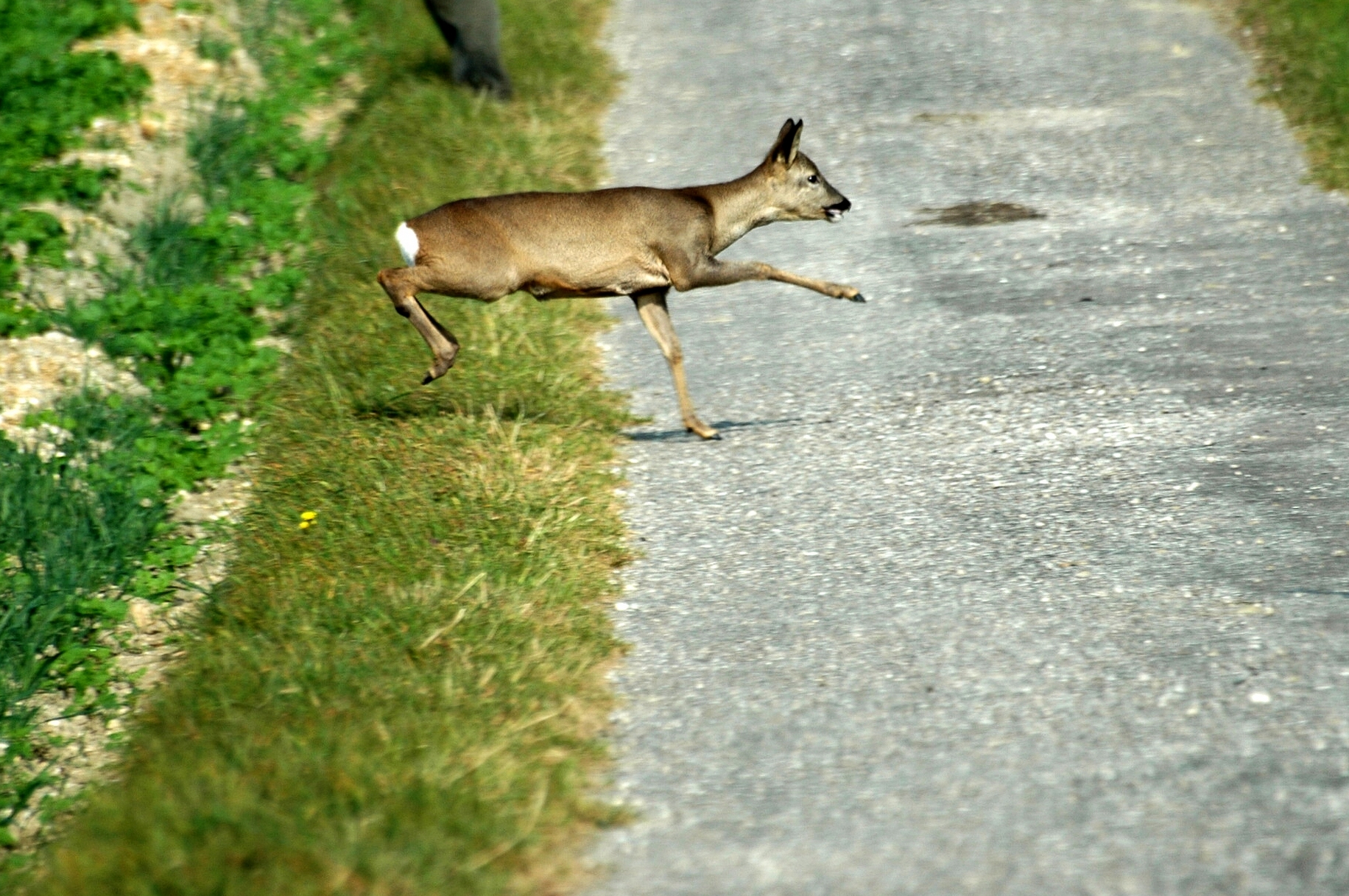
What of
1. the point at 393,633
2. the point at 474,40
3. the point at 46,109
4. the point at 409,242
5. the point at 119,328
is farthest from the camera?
the point at 46,109

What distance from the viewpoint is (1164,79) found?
11.1 metres

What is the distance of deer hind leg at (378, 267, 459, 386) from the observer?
21.0 feet

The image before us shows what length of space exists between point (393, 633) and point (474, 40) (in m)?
6.56

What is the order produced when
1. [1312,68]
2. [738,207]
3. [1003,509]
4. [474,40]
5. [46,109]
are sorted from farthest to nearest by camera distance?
[46,109], [474,40], [1312,68], [738,207], [1003,509]

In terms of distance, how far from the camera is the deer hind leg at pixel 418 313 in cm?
641

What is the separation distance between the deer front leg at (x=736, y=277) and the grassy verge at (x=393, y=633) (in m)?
0.81

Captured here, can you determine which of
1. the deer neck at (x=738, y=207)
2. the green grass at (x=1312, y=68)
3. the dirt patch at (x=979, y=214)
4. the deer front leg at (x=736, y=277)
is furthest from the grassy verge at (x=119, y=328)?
the green grass at (x=1312, y=68)

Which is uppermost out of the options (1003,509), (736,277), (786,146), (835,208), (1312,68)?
(786,146)

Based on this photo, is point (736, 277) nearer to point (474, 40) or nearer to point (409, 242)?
point (409, 242)

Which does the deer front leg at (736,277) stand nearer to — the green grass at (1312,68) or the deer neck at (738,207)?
the deer neck at (738,207)

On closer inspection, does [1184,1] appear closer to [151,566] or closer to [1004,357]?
[1004,357]

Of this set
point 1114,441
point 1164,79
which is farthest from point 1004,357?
point 1164,79

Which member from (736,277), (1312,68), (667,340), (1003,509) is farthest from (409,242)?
(1312,68)

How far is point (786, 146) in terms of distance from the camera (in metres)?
6.86
